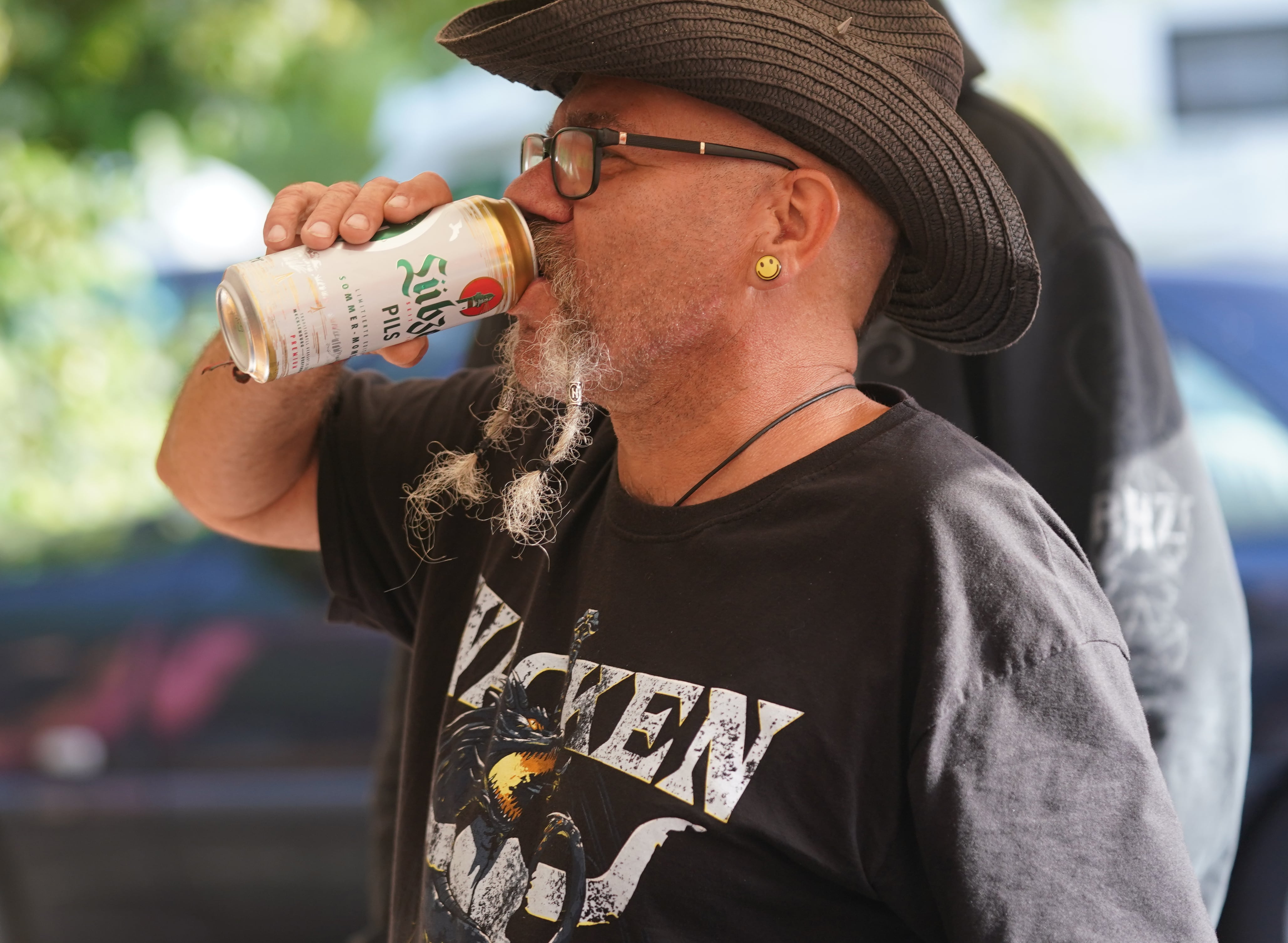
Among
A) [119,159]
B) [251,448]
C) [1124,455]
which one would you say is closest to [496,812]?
[251,448]

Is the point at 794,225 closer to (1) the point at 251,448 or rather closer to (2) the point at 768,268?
(2) the point at 768,268

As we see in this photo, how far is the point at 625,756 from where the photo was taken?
3.67 ft

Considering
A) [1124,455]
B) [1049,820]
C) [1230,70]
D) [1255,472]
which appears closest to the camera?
[1049,820]

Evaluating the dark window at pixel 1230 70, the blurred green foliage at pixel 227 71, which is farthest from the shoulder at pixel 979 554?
the dark window at pixel 1230 70

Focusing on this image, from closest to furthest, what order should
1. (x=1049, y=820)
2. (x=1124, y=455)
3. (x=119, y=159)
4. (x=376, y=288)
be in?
(x=1049, y=820) → (x=376, y=288) → (x=1124, y=455) → (x=119, y=159)

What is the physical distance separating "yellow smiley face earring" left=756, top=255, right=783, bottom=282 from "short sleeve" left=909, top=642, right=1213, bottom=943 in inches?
19.0

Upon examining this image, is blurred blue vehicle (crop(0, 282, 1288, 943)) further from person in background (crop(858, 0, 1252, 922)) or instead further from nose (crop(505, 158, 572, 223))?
nose (crop(505, 158, 572, 223))

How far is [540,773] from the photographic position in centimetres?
121

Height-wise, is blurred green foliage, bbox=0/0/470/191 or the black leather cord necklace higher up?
blurred green foliage, bbox=0/0/470/191

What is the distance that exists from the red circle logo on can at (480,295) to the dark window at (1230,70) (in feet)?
14.3

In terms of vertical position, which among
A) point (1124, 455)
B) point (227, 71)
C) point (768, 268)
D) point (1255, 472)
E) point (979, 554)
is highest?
point (227, 71)

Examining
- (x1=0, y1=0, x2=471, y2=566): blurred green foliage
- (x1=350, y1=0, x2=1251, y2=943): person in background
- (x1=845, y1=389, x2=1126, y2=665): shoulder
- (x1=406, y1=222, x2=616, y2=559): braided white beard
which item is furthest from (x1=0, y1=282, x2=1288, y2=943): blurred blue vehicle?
(x1=845, y1=389, x2=1126, y2=665): shoulder

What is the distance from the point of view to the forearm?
5.12 ft

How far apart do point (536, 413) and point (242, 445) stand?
1.25ft
